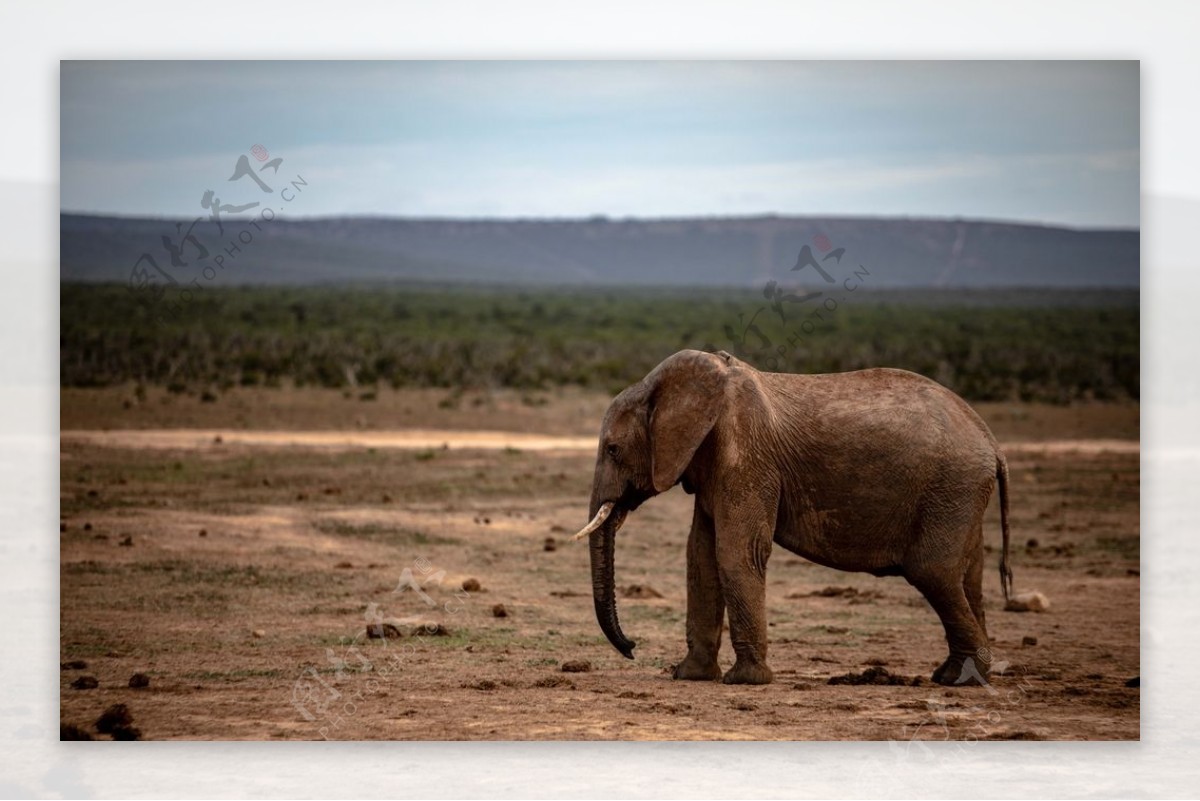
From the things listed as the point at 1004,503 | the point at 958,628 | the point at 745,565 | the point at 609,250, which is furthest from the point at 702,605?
the point at 609,250

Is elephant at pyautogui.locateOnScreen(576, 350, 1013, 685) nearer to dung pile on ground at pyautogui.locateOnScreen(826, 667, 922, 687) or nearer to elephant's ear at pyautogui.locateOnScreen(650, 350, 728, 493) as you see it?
elephant's ear at pyautogui.locateOnScreen(650, 350, 728, 493)

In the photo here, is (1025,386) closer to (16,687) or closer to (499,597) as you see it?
(499,597)

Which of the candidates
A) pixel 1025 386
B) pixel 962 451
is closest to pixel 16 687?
pixel 962 451

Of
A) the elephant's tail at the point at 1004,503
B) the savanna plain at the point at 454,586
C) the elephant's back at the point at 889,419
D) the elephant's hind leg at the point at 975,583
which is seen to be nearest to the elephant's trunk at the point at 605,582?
the savanna plain at the point at 454,586

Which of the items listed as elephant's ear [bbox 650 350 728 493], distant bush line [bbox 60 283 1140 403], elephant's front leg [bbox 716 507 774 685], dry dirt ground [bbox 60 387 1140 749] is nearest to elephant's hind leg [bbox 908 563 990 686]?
dry dirt ground [bbox 60 387 1140 749]

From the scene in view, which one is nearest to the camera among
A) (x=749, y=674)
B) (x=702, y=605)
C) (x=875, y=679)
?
(x=749, y=674)

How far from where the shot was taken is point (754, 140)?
18.8 metres

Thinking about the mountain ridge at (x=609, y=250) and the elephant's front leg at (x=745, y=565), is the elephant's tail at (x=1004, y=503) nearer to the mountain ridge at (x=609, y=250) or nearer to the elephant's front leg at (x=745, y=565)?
the elephant's front leg at (x=745, y=565)

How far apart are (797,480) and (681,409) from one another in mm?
934

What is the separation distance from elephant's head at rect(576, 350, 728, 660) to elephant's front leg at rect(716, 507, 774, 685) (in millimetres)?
507

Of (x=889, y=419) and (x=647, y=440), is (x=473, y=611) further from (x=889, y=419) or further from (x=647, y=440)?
(x=889, y=419)

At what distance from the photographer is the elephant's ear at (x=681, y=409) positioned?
33.5 ft

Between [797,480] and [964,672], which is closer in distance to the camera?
[797,480]

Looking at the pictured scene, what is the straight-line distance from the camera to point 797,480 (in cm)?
1041
